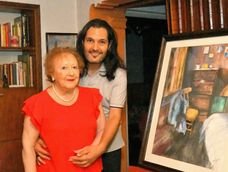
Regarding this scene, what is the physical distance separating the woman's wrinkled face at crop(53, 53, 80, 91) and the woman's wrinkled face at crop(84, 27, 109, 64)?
0.74 feet

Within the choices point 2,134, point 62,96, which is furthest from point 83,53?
point 2,134

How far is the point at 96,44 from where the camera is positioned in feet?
5.99

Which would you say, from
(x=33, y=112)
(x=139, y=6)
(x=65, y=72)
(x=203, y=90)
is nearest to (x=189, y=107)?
(x=203, y=90)

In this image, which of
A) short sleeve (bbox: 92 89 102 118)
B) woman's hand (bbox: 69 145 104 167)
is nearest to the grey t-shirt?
short sleeve (bbox: 92 89 102 118)

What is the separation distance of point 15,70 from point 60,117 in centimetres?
187

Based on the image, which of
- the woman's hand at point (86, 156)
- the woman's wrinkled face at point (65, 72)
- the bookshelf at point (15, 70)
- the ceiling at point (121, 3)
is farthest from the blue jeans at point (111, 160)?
the bookshelf at point (15, 70)

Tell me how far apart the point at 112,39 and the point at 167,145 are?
768 millimetres

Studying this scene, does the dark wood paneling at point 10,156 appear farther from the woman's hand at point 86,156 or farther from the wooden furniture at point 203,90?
the wooden furniture at point 203,90

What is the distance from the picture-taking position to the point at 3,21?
3289mm

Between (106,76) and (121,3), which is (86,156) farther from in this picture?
(121,3)

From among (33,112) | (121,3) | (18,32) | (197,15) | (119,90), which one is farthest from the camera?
(18,32)

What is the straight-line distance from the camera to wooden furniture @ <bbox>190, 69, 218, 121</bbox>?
1313 millimetres

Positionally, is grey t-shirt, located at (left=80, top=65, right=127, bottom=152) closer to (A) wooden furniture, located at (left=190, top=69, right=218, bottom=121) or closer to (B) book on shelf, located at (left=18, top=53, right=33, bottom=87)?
(A) wooden furniture, located at (left=190, top=69, right=218, bottom=121)

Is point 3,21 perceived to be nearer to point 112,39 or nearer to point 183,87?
point 112,39
